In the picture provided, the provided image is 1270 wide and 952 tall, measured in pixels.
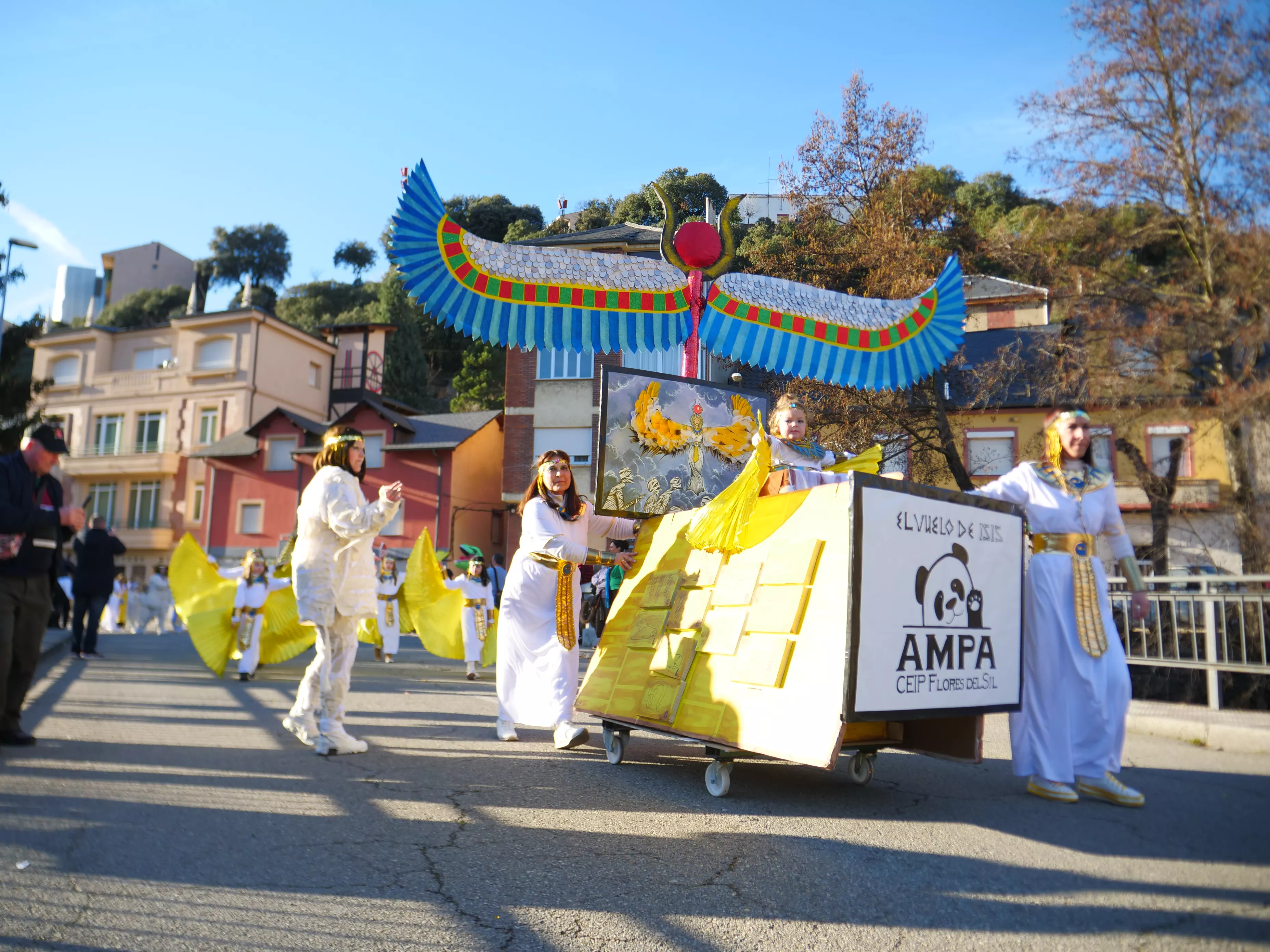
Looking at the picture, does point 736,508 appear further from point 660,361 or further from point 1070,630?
point 660,361

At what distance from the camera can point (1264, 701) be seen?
8078mm

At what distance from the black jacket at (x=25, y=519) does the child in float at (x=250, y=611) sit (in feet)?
17.2

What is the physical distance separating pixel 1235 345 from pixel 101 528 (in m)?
17.2

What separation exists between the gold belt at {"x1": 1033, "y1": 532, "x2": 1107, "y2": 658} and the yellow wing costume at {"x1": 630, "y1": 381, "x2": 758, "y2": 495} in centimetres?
219

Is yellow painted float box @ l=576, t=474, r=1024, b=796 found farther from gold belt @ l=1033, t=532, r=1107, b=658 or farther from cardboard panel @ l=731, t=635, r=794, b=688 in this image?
gold belt @ l=1033, t=532, r=1107, b=658

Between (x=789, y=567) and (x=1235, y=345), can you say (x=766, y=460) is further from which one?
(x=1235, y=345)

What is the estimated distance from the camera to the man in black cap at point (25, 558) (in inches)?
218

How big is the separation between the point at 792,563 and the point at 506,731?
298 cm

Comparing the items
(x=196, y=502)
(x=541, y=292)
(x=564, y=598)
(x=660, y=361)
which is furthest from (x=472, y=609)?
(x=196, y=502)

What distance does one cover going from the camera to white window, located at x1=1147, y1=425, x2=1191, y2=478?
612 inches

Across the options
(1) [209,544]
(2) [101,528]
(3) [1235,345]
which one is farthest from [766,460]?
(1) [209,544]

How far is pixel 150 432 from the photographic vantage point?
44.5m

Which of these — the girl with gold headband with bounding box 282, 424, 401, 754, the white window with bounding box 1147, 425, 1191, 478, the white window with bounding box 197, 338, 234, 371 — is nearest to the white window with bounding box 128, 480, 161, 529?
the white window with bounding box 197, 338, 234, 371

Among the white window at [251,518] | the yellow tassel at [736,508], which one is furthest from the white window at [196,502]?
the yellow tassel at [736,508]
